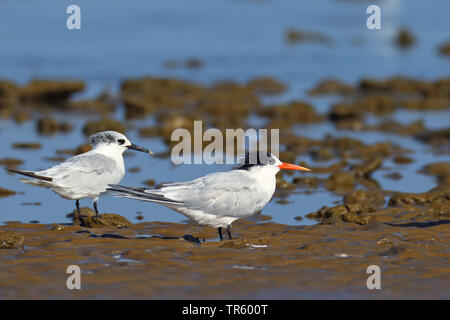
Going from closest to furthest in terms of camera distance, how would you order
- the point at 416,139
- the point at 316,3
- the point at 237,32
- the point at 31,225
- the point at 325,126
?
the point at 31,225 → the point at 416,139 → the point at 325,126 → the point at 237,32 → the point at 316,3

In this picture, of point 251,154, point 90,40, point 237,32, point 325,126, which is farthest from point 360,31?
point 251,154

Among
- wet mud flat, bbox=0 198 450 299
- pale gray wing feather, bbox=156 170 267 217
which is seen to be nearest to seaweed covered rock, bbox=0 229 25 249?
wet mud flat, bbox=0 198 450 299

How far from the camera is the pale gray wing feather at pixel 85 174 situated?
9.16 m

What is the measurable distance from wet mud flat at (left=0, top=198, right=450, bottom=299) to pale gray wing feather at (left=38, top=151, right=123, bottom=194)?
1.21ft

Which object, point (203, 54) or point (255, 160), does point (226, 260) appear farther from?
point (203, 54)

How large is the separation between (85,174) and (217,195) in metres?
1.54

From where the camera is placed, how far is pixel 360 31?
27688 mm

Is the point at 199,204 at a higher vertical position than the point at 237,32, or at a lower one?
lower

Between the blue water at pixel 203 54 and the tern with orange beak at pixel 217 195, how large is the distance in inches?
48.4

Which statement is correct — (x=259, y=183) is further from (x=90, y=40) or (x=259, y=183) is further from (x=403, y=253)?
(x=90, y=40)

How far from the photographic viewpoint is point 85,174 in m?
9.30

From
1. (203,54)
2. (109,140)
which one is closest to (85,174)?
(109,140)

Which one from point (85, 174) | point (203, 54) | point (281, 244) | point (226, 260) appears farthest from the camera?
point (203, 54)

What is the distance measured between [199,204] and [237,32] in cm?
1866
